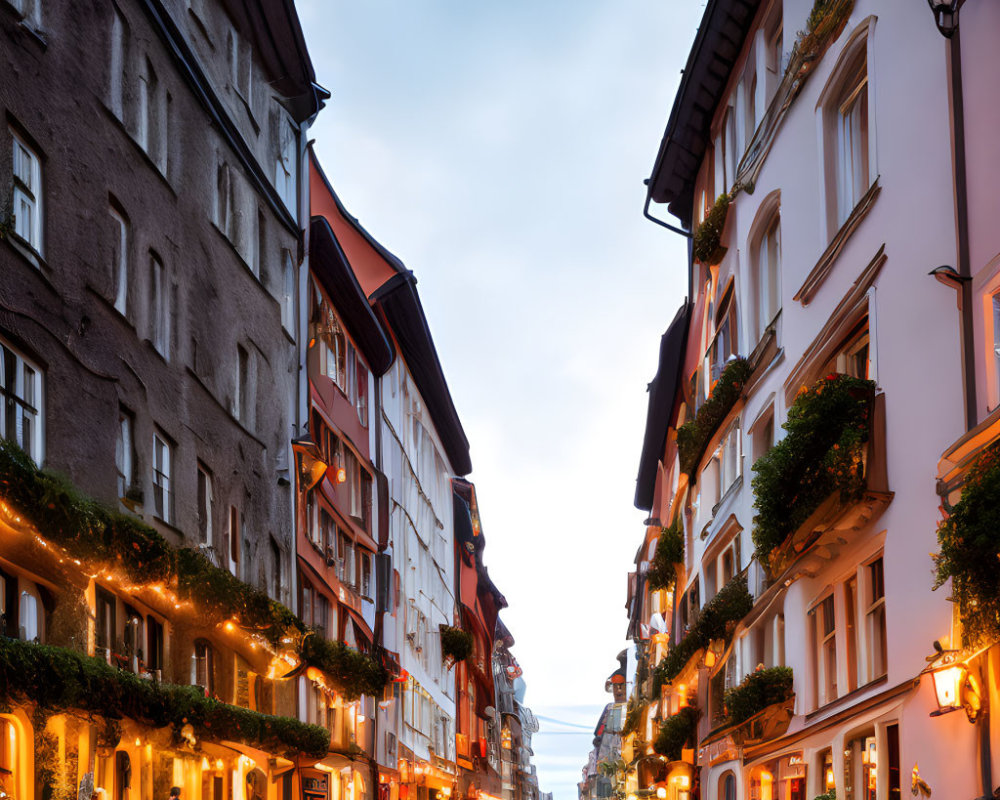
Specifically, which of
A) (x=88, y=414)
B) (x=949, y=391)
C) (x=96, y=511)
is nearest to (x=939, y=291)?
(x=949, y=391)

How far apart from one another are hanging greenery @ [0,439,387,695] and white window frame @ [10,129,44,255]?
3.15m

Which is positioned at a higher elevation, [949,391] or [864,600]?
[949,391]

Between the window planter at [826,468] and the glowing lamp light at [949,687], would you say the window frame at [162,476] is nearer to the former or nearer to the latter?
the window planter at [826,468]

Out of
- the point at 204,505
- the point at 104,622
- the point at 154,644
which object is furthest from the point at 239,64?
the point at 104,622

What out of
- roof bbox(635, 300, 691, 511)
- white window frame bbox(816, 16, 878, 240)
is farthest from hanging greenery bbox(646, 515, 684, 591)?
white window frame bbox(816, 16, 878, 240)

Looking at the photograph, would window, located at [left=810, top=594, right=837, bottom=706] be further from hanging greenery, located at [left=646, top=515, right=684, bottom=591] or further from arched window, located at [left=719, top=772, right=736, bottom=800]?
hanging greenery, located at [left=646, top=515, right=684, bottom=591]

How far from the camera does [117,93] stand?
19.5 meters

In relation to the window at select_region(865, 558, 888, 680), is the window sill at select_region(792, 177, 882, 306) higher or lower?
higher

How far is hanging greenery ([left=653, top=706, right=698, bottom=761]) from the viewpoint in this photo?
107 feet

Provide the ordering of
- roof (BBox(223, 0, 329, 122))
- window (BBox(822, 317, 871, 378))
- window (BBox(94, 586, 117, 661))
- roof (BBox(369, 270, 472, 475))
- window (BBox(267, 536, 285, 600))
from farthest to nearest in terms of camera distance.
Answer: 1. roof (BBox(369, 270, 472, 475))
2. roof (BBox(223, 0, 329, 122))
3. window (BBox(267, 536, 285, 600))
4. window (BBox(94, 586, 117, 661))
5. window (BBox(822, 317, 871, 378))

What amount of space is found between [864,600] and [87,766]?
366 inches

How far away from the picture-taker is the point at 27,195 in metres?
15.8

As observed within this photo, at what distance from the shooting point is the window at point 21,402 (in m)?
14.7

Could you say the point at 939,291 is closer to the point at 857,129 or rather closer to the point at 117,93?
the point at 857,129
